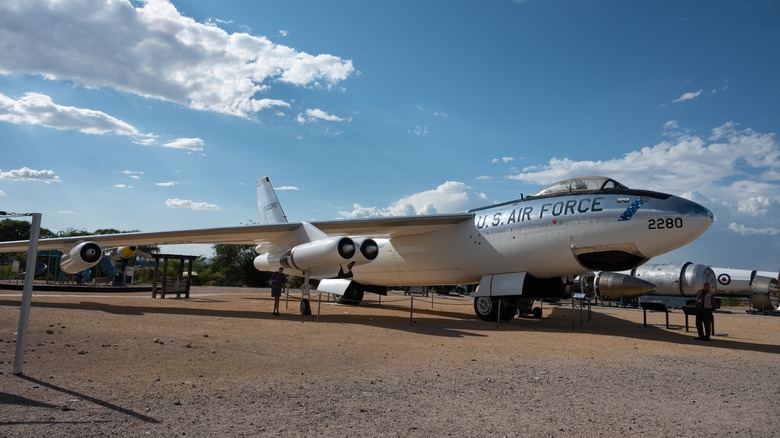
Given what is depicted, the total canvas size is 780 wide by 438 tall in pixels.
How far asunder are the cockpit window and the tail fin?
1212 centimetres

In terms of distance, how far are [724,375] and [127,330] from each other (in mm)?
10367

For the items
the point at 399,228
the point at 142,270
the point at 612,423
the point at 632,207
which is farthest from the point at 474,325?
the point at 142,270

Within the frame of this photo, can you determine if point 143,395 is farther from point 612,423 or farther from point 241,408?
point 612,423

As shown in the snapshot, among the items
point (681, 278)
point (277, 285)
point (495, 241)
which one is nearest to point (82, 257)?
point (277, 285)

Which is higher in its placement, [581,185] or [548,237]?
[581,185]

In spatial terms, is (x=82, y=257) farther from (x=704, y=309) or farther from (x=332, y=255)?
(x=704, y=309)

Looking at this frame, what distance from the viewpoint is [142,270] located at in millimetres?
54219

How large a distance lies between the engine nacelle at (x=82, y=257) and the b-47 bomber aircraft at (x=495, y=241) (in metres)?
0.03

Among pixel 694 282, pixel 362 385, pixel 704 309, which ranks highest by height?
pixel 694 282

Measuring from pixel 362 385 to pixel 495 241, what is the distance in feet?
30.7

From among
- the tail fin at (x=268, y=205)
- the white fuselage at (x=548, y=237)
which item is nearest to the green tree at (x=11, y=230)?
the tail fin at (x=268, y=205)

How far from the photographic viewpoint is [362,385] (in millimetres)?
5988

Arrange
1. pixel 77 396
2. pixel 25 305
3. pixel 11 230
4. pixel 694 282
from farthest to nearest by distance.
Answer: pixel 11 230, pixel 694 282, pixel 25 305, pixel 77 396

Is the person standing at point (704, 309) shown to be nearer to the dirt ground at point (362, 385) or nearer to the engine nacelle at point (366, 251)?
the dirt ground at point (362, 385)
